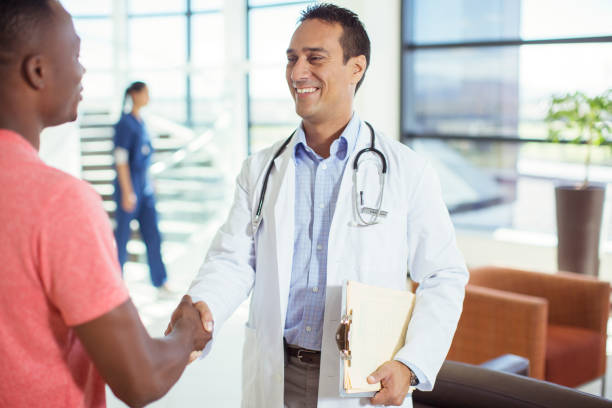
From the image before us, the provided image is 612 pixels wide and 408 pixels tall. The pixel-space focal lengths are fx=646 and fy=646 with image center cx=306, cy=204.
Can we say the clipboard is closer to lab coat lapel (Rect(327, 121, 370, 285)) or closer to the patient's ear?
lab coat lapel (Rect(327, 121, 370, 285))

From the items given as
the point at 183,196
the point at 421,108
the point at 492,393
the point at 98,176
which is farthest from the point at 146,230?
the point at 492,393

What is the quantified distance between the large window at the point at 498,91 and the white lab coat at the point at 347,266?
422cm

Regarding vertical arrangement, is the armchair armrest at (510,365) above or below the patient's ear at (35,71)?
below

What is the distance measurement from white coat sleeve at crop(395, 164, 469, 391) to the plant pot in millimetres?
3400

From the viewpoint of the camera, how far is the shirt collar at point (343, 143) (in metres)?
1.65

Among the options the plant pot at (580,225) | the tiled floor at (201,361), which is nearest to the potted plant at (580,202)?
the plant pot at (580,225)

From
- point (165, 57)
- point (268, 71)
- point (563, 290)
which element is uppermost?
point (165, 57)

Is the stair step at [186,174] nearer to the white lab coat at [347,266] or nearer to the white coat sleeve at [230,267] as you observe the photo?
the white coat sleeve at [230,267]

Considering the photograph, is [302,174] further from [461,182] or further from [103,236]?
[461,182]

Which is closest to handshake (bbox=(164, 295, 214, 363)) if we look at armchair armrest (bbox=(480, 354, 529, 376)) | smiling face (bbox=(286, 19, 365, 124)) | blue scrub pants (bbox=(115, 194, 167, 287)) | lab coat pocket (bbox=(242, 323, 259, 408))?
lab coat pocket (bbox=(242, 323, 259, 408))

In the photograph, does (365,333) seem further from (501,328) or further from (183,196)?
(183,196)

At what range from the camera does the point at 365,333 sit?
1.39m

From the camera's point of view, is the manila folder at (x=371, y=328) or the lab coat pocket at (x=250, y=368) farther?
the lab coat pocket at (x=250, y=368)

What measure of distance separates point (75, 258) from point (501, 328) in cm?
258
